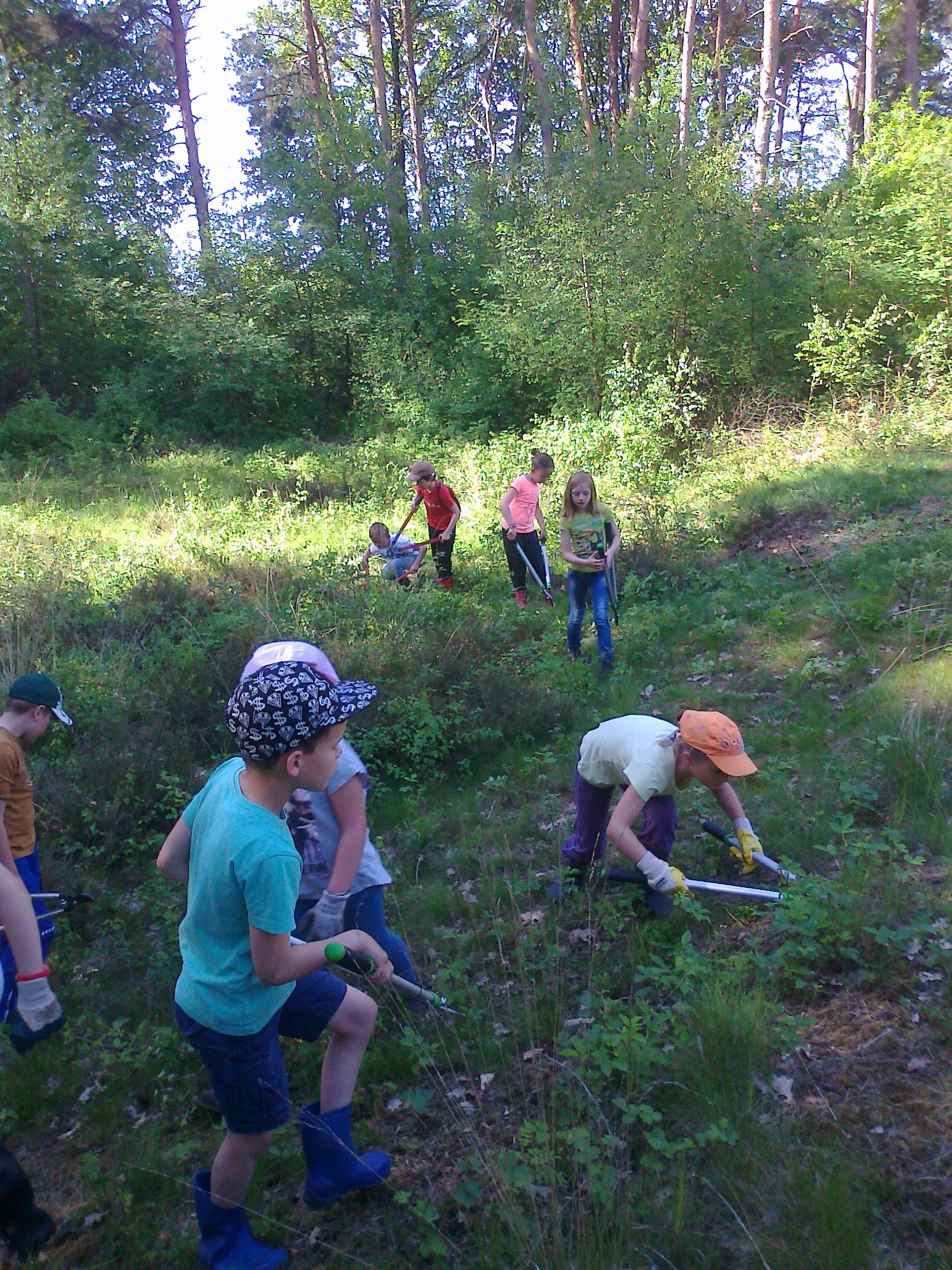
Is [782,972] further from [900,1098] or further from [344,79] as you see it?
[344,79]

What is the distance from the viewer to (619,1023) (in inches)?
125

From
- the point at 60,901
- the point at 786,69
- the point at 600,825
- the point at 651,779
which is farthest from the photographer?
the point at 786,69

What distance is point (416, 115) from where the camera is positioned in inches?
1073

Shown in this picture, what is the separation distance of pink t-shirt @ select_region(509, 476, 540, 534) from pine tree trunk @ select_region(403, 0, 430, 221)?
19.6 m

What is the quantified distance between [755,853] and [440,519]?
669 cm

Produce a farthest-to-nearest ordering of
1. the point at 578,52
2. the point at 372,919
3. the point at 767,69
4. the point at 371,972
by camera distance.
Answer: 1. the point at 578,52
2. the point at 767,69
3. the point at 372,919
4. the point at 371,972

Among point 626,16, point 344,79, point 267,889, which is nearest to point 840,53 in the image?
point 626,16

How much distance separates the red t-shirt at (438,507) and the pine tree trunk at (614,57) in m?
22.0

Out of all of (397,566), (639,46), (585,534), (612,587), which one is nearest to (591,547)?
(585,534)

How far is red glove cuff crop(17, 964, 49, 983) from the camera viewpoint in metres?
2.72

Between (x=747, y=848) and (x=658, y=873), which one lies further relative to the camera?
(x=747, y=848)

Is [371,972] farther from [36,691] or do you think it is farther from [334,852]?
[36,691]

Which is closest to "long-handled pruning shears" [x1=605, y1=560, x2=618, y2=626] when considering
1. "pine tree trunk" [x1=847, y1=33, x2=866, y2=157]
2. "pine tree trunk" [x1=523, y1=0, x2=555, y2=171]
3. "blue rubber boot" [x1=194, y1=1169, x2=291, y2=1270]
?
"blue rubber boot" [x1=194, y1=1169, x2=291, y2=1270]

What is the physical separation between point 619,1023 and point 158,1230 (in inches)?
67.7
